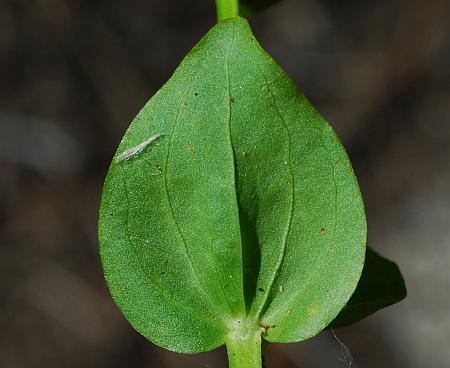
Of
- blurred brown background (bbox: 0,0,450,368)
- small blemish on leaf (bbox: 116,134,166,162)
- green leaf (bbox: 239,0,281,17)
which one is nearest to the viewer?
small blemish on leaf (bbox: 116,134,166,162)

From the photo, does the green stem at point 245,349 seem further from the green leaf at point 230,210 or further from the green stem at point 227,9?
the green stem at point 227,9

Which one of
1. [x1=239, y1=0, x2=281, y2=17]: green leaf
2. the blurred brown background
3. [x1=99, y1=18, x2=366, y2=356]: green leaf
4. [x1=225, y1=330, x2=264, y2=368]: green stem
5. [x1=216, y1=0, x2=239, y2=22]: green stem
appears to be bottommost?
the blurred brown background
